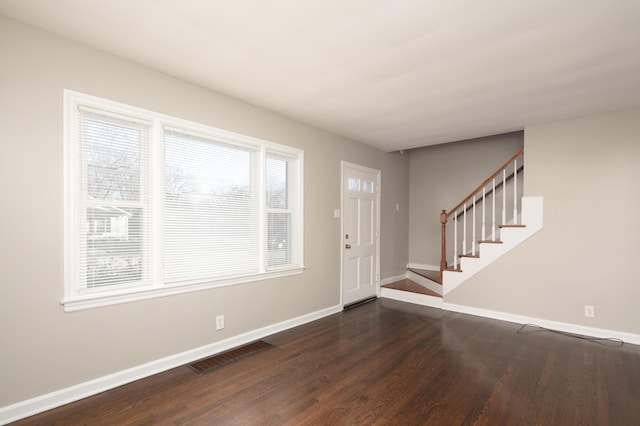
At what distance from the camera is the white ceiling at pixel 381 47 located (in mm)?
1957

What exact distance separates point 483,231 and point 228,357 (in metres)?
3.80

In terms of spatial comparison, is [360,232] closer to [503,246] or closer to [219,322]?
[503,246]

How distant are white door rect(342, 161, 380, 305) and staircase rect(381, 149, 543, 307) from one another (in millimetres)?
550

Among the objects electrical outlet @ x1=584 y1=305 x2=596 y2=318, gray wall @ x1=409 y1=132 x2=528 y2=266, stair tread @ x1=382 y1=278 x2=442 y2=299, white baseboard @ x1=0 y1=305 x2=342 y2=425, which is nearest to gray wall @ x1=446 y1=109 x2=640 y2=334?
electrical outlet @ x1=584 y1=305 x2=596 y2=318

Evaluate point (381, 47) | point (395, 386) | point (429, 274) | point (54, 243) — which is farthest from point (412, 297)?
point (54, 243)

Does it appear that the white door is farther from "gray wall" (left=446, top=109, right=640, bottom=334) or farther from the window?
"gray wall" (left=446, top=109, right=640, bottom=334)

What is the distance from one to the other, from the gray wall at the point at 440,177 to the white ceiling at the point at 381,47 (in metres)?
1.94

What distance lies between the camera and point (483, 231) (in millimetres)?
4660

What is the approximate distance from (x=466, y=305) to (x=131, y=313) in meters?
4.25

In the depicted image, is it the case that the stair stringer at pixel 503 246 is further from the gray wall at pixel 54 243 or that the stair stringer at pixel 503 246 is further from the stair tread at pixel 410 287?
the gray wall at pixel 54 243

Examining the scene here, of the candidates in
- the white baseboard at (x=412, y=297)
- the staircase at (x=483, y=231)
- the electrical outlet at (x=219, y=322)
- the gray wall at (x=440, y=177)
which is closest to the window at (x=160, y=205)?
the electrical outlet at (x=219, y=322)

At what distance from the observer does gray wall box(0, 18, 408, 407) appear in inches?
82.9

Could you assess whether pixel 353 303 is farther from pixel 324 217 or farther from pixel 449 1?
pixel 449 1

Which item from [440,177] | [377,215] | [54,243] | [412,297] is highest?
[440,177]
